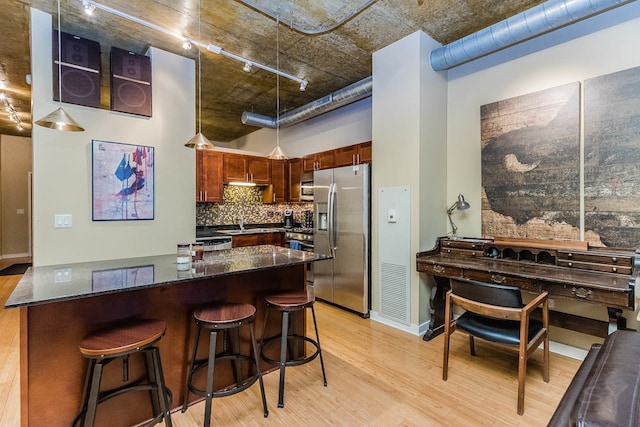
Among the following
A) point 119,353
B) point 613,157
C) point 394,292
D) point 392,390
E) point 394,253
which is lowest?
point 392,390

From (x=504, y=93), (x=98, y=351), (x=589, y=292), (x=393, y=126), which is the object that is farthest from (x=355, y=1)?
(x=98, y=351)

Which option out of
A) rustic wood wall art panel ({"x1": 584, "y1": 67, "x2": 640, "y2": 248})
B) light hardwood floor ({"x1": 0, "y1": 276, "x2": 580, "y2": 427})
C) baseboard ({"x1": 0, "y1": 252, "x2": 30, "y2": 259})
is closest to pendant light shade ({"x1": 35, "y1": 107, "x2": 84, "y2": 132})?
light hardwood floor ({"x1": 0, "y1": 276, "x2": 580, "y2": 427})

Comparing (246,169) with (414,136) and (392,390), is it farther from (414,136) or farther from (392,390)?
(392,390)

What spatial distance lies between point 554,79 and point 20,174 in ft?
36.1

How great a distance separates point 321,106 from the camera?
4895mm

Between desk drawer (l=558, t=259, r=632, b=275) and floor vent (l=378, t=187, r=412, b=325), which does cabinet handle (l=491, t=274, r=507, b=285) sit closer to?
desk drawer (l=558, t=259, r=632, b=275)

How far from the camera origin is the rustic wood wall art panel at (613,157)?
Result: 8.45 ft

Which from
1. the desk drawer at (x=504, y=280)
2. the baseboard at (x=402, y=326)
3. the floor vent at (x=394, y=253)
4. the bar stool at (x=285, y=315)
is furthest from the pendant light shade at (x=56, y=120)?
the baseboard at (x=402, y=326)

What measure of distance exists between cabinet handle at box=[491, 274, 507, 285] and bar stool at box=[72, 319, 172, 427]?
257 centimetres

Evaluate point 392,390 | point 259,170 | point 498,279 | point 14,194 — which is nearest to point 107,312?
point 392,390

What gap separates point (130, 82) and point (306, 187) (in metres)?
2.83

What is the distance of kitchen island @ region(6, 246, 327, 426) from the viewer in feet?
5.45

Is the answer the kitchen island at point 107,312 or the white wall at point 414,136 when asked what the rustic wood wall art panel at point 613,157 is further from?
the kitchen island at point 107,312

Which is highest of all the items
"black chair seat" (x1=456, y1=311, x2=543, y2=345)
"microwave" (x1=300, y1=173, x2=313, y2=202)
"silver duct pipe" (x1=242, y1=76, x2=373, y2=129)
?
"silver duct pipe" (x1=242, y1=76, x2=373, y2=129)
